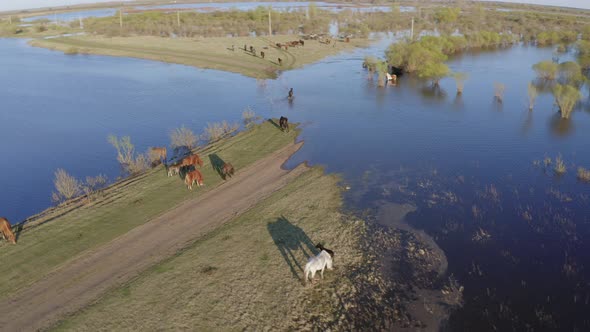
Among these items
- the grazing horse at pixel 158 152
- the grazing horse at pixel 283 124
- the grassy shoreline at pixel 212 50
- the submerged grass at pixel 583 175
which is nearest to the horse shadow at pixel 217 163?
the grazing horse at pixel 158 152

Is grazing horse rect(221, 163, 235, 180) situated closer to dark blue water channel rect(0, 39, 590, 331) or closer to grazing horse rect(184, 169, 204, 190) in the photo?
grazing horse rect(184, 169, 204, 190)

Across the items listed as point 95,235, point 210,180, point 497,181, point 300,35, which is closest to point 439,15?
point 300,35

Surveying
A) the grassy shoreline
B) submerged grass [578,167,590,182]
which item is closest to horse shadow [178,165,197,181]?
submerged grass [578,167,590,182]

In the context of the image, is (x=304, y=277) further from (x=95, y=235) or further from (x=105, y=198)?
(x=105, y=198)

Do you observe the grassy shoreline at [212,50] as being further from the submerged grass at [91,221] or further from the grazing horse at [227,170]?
the submerged grass at [91,221]

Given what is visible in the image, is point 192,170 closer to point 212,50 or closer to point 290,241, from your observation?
point 290,241

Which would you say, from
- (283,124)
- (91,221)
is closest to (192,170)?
(91,221)
